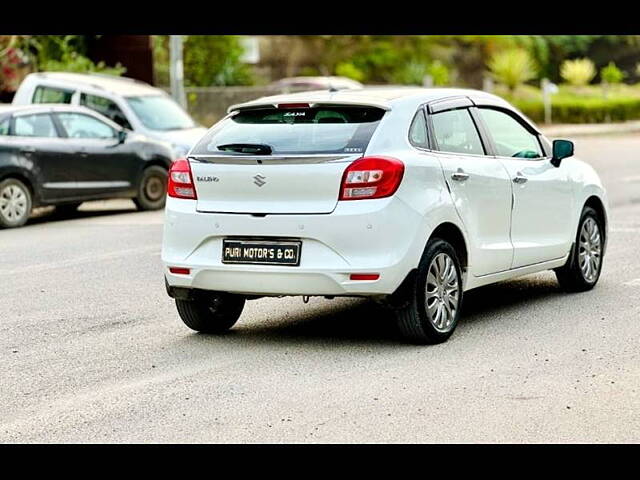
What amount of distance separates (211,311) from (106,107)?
42.2 ft

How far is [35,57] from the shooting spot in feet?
107

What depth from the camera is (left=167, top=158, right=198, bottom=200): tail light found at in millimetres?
9102

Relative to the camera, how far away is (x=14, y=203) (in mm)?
17594

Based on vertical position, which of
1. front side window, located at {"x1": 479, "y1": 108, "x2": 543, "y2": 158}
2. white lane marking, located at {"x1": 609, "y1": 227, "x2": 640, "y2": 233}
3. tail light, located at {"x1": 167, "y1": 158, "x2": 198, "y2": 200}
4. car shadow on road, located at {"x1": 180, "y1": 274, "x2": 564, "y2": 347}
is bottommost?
white lane marking, located at {"x1": 609, "y1": 227, "x2": 640, "y2": 233}

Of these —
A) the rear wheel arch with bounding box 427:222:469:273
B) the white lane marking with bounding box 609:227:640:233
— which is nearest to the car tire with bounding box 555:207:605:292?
the rear wheel arch with bounding box 427:222:469:273

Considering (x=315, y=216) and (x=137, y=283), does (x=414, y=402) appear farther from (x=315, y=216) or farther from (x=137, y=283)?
(x=137, y=283)

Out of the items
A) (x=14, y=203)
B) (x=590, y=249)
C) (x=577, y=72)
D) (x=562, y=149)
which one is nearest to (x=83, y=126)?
(x=14, y=203)

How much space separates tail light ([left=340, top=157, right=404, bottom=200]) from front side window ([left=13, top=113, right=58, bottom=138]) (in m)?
10.2

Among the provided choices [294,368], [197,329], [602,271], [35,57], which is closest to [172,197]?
[197,329]

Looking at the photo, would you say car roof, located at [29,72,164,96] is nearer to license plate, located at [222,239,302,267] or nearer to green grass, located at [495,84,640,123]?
license plate, located at [222,239,302,267]

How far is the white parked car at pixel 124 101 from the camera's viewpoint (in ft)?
69.9

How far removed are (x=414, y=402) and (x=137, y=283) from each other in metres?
4.94
